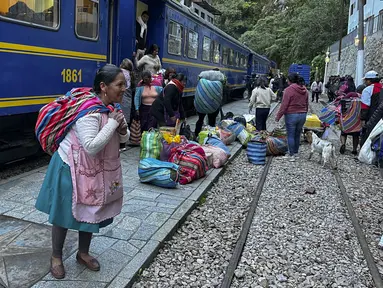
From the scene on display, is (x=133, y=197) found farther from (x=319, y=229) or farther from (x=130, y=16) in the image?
(x=130, y=16)

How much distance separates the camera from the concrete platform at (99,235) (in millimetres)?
3172

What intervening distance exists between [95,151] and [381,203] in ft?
16.4

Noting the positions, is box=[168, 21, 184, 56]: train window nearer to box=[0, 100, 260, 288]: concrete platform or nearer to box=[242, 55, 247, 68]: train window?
box=[0, 100, 260, 288]: concrete platform

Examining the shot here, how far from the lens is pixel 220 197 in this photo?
6.00m

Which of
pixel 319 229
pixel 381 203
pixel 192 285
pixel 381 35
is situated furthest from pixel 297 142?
pixel 381 35

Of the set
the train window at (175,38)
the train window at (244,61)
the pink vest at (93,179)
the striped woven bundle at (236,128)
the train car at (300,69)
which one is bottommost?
the striped woven bundle at (236,128)

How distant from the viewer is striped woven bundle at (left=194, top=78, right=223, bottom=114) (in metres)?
8.55

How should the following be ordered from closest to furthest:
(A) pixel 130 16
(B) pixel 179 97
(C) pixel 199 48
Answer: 1. (B) pixel 179 97
2. (A) pixel 130 16
3. (C) pixel 199 48

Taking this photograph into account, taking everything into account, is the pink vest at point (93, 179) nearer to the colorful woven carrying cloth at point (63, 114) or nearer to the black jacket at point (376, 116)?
the colorful woven carrying cloth at point (63, 114)

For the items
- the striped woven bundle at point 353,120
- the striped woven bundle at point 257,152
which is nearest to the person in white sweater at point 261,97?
the striped woven bundle at point 353,120

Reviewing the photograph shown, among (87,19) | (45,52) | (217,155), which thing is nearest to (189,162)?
(217,155)

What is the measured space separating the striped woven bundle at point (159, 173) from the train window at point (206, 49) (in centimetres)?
930

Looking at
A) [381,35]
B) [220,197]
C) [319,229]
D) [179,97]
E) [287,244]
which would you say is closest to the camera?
[287,244]

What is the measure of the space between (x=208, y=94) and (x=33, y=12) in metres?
3.99
